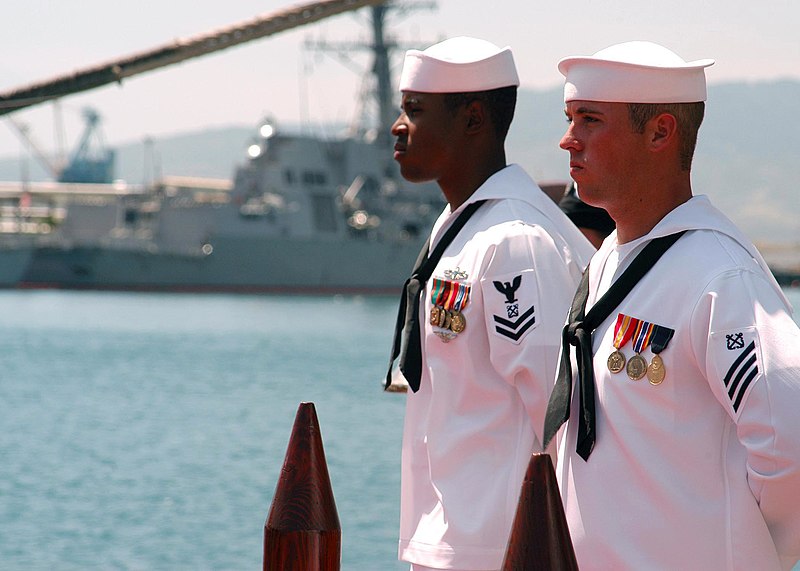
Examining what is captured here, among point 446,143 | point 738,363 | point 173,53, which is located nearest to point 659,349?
point 738,363

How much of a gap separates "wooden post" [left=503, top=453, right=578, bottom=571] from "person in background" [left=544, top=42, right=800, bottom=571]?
44 cm

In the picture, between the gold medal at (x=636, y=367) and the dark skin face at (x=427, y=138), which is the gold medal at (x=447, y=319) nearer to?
the dark skin face at (x=427, y=138)

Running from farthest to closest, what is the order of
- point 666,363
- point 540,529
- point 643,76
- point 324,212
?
point 324,212 → point 643,76 → point 666,363 → point 540,529

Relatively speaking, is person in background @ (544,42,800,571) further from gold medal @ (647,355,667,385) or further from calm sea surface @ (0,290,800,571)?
calm sea surface @ (0,290,800,571)

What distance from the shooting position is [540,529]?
6.23ft

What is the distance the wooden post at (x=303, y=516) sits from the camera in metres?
2.41

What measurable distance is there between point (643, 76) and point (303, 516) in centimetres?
93

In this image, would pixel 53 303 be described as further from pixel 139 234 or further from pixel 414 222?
pixel 414 222

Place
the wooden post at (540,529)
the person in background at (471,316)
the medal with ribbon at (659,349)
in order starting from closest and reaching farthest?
1. the wooden post at (540,529)
2. the medal with ribbon at (659,349)
3. the person in background at (471,316)

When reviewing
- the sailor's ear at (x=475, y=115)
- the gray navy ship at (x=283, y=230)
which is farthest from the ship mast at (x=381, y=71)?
the sailor's ear at (x=475, y=115)

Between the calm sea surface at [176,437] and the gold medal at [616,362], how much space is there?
11538 millimetres

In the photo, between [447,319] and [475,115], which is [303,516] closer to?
[447,319]

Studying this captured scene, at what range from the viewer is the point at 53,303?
76750mm

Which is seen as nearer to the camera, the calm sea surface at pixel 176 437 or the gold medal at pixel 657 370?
the gold medal at pixel 657 370
